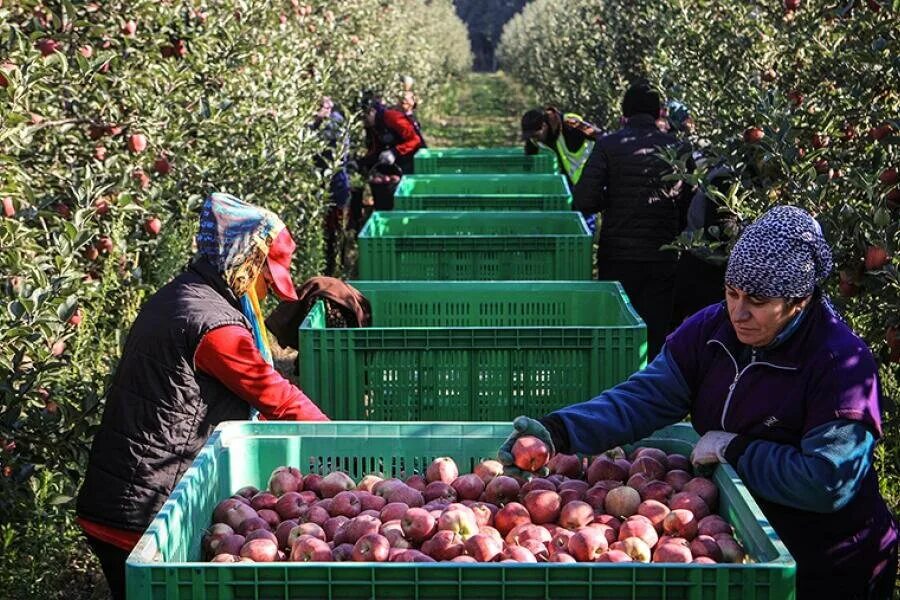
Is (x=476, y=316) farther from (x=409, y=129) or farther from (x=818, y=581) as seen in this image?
(x=409, y=129)

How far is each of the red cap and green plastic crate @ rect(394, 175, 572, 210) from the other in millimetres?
4512

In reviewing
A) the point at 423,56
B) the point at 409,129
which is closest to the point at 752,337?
the point at 409,129

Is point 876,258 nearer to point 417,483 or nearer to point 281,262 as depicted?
point 417,483

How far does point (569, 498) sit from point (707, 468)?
33cm

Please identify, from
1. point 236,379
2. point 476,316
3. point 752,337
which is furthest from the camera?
point 476,316

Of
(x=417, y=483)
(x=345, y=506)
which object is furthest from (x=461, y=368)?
(x=345, y=506)

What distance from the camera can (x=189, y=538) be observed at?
8.92ft

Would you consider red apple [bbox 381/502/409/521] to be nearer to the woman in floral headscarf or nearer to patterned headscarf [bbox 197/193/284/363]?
the woman in floral headscarf

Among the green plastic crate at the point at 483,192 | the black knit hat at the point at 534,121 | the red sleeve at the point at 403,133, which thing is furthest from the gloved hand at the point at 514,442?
the red sleeve at the point at 403,133

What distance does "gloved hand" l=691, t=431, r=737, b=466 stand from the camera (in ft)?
9.71

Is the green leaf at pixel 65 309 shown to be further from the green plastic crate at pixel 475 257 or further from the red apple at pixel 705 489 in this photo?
the green plastic crate at pixel 475 257

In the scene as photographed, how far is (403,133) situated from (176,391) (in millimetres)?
9274

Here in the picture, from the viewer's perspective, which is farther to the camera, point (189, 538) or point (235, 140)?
point (235, 140)

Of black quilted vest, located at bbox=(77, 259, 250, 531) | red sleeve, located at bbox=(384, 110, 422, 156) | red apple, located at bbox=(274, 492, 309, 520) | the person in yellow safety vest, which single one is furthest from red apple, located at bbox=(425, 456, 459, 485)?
red sleeve, located at bbox=(384, 110, 422, 156)
